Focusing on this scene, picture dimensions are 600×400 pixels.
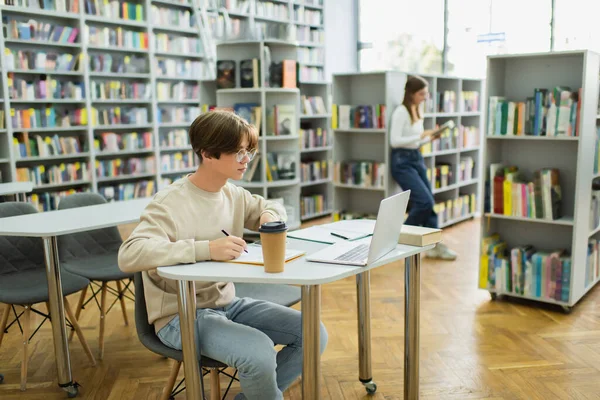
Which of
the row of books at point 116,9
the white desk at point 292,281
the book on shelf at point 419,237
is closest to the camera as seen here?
the white desk at point 292,281

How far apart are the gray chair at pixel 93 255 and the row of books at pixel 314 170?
3689mm

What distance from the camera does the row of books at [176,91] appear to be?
728 cm

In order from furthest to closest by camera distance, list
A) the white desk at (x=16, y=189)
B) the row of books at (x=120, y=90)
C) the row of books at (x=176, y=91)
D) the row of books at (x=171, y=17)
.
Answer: the row of books at (x=176, y=91), the row of books at (x=171, y=17), the row of books at (x=120, y=90), the white desk at (x=16, y=189)

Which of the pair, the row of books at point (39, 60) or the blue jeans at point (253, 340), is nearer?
the blue jeans at point (253, 340)

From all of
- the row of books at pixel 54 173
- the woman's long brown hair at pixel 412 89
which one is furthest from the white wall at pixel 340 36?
the woman's long brown hair at pixel 412 89

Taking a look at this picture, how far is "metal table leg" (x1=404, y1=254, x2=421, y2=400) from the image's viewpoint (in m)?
2.23

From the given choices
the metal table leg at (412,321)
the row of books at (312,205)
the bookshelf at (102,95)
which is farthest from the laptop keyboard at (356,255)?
the bookshelf at (102,95)

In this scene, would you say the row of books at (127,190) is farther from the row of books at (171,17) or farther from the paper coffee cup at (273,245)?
the paper coffee cup at (273,245)

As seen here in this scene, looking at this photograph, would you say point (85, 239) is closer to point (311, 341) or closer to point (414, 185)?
point (311, 341)

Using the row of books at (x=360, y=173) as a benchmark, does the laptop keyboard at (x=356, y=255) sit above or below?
above

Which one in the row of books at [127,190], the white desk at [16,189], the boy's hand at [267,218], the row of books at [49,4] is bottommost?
the row of books at [127,190]

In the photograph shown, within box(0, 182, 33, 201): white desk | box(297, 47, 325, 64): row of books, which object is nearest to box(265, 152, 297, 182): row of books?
box(0, 182, 33, 201): white desk

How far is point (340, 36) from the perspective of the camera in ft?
30.5

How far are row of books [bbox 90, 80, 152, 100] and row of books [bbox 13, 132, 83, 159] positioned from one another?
0.59 m
